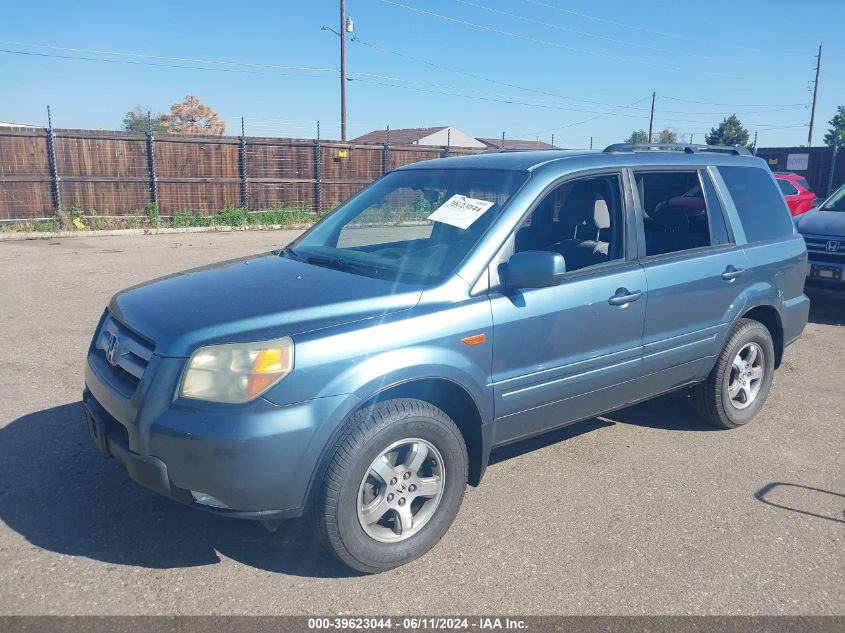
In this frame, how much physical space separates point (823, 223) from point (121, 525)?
854 centimetres

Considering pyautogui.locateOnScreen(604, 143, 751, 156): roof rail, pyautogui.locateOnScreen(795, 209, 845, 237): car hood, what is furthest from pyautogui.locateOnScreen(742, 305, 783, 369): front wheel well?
pyautogui.locateOnScreen(795, 209, 845, 237): car hood

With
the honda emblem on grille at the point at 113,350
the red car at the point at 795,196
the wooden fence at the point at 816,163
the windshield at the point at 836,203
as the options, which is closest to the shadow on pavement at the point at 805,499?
the honda emblem on grille at the point at 113,350

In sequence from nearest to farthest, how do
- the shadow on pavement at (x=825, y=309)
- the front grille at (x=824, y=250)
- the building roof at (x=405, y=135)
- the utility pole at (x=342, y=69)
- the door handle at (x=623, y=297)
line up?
the door handle at (x=623, y=297)
the front grille at (x=824, y=250)
the shadow on pavement at (x=825, y=309)
the utility pole at (x=342, y=69)
the building roof at (x=405, y=135)

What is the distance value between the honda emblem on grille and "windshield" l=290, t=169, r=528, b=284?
112 cm

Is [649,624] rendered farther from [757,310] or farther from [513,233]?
[757,310]

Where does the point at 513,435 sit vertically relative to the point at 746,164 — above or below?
below

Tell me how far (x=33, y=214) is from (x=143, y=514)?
16616 millimetres

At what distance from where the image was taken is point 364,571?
320 cm

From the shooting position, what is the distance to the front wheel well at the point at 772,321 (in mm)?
5180

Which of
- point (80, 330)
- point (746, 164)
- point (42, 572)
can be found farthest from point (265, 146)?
point (42, 572)

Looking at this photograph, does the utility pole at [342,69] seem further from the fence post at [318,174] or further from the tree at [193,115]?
the tree at [193,115]

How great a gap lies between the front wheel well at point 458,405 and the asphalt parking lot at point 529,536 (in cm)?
37

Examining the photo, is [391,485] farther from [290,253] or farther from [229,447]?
[290,253]

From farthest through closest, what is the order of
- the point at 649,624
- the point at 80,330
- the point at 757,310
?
the point at 80,330 → the point at 757,310 → the point at 649,624
